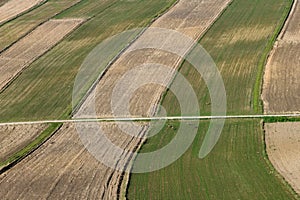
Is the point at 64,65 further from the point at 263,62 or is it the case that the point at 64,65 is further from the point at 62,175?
the point at 62,175

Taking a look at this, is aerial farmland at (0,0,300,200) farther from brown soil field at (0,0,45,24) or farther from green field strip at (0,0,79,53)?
brown soil field at (0,0,45,24)

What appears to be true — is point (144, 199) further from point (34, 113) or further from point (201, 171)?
point (34, 113)

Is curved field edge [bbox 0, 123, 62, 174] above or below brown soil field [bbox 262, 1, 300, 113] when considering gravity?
above

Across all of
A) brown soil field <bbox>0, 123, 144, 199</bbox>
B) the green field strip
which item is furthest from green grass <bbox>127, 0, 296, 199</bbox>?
the green field strip

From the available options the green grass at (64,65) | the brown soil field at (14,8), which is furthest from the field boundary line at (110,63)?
the brown soil field at (14,8)

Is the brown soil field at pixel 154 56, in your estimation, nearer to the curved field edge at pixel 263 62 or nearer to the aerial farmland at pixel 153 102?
the aerial farmland at pixel 153 102

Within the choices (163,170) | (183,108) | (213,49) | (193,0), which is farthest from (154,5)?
(163,170)
